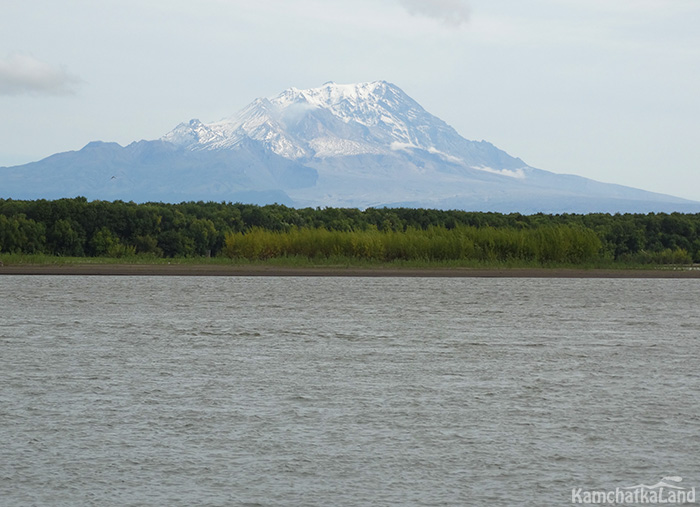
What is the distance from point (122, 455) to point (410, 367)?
951 centimetres

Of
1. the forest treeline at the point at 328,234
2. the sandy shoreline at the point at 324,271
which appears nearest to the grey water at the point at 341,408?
the sandy shoreline at the point at 324,271

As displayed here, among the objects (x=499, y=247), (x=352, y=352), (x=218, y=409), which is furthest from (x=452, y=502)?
(x=499, y=247)

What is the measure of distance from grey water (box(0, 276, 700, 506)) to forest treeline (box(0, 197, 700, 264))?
28039mm

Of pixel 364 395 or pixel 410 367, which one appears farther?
pixel 410 367

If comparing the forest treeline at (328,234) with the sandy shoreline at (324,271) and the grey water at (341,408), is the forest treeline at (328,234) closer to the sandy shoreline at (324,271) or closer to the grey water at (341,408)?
the sandy shoreline at (324,271)

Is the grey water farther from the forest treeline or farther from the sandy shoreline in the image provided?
the forest treeline

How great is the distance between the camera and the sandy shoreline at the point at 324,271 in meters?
58.7

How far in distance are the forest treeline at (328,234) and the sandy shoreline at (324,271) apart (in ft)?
7.99

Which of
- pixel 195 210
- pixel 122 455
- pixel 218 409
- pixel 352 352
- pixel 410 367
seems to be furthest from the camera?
pixel 195 210

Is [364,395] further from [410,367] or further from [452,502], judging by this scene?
[452,502]

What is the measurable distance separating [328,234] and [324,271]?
4519 millimetres

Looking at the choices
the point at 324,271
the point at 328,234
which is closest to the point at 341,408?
the point at 324,271

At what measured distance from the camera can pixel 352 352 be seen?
2428cm

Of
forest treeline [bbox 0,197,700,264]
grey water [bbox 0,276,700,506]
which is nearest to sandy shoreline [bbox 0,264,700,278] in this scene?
forest treeline [bbox 0,197,700,264]
